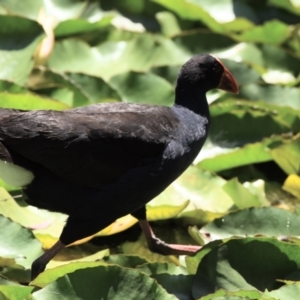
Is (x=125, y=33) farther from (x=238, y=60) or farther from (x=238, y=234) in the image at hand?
(x=238, y=234)

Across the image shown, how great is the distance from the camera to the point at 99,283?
6.26ft

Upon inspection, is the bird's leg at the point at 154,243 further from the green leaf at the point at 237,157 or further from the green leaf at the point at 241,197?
the green leaf at the point at 237,157

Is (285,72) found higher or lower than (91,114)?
lower

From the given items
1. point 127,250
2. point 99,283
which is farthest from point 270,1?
point 99,283

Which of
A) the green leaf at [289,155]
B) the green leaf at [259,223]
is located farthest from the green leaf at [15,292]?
the green leaf at [289,155]

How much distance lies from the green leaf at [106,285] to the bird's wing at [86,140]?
32cm

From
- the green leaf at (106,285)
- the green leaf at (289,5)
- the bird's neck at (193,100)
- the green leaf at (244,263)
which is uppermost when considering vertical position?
the bird's neck at (193,100)

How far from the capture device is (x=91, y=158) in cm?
212

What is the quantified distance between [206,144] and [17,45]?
0.82 meters

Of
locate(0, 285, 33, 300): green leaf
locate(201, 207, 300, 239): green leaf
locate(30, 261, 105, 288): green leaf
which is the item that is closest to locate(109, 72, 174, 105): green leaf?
locate(201, 207, 300, 239): green leaf

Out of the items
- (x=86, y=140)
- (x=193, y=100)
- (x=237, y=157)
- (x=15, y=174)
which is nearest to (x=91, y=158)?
(x=86, y=140)

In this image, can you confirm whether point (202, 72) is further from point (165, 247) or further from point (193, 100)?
point (165, 247)

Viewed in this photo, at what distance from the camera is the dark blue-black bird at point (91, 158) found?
6.83 ft

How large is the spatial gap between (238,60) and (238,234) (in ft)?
3.94
